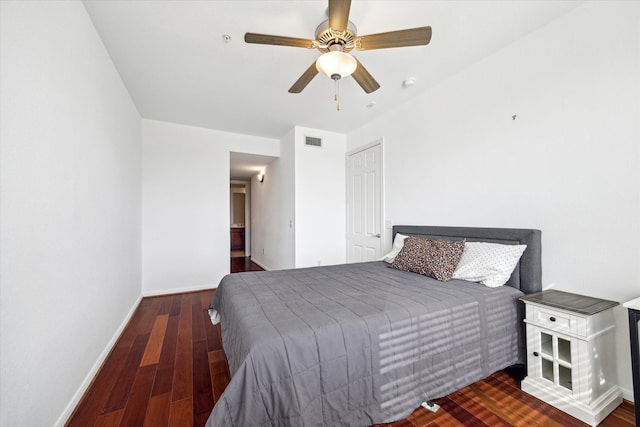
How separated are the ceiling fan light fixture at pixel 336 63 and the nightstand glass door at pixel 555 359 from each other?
2193 mm

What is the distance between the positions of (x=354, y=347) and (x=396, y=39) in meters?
1.89

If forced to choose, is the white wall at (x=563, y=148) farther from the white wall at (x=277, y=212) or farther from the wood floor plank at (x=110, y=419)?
the wood floor plank at (x=110, y=419)

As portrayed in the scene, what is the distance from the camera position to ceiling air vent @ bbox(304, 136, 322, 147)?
414 centimetres

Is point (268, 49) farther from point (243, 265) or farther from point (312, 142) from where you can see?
point (243, 265)

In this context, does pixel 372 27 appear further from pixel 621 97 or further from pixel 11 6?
pixel 11 6

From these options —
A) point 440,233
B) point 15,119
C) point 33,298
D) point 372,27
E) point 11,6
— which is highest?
point 372,27

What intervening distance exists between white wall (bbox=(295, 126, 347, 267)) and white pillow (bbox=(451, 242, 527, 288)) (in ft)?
7.77

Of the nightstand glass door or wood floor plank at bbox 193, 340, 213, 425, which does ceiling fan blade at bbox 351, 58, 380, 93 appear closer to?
the nightstand glass door

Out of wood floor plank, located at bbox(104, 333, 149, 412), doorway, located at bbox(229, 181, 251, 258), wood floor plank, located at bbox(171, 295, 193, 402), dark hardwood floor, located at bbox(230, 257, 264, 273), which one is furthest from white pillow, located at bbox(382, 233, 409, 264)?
doorway, located at bbox(229, 181, 251, 258)

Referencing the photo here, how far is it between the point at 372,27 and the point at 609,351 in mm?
2716

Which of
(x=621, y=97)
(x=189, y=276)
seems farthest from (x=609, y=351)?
(x=189, y=276)

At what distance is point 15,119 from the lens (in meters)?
1.05

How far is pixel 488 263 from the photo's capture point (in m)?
2.00

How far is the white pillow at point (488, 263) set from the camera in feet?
6.35
